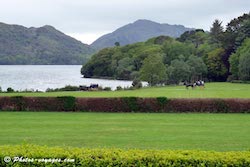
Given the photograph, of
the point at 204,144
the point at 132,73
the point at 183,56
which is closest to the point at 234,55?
the point at 183,56

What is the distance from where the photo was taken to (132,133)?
17922mm

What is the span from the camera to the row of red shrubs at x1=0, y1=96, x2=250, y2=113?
95.2 feet

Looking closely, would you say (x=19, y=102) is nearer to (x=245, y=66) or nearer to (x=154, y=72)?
(x=154, y=72)

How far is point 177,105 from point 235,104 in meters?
4.10

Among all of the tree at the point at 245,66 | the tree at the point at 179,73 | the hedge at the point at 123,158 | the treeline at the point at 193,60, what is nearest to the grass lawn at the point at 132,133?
the hedge at the point at 123,158

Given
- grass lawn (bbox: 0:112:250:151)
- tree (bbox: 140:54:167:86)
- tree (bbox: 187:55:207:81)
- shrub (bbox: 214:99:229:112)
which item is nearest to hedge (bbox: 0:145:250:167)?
grass lawn (bbox: 0:112:250:151)

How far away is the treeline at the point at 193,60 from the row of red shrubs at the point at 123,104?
45.3 meters

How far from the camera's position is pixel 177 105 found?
96.0 ft

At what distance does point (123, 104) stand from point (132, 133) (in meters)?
12.0

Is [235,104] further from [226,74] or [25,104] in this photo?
[226,74]

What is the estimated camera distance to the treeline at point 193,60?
76375 mm

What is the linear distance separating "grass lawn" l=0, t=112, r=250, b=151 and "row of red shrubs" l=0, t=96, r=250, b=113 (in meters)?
5.87

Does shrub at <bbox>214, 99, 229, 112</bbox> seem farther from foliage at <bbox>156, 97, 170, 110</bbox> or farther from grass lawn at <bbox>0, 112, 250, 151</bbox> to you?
grass lawn at <bbox>0, 112, 250, 151</bbox>

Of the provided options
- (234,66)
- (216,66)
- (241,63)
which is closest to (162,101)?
(241,63)
